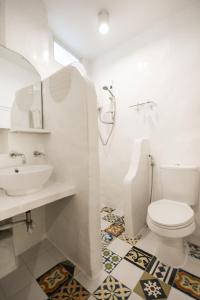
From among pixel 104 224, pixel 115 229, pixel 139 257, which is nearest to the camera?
pixel 139 257

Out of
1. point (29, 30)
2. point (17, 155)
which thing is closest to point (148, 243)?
point (17, 155)

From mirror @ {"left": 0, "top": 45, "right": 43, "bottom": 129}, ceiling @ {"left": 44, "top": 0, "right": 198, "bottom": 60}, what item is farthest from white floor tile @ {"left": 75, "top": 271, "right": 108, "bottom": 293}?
ceiling @ {"left": 44, "top": 0, "right": 198, "bottom": 60}

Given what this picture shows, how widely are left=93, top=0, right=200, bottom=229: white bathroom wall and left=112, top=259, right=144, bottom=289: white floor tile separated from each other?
2.93ft

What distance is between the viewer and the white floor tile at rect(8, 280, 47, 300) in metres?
1.04

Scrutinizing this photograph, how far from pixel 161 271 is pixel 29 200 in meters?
1.22

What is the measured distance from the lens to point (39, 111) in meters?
1.50

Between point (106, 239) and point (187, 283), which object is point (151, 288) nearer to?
point (187, 283)

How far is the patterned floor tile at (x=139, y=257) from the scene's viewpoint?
4.21 ft

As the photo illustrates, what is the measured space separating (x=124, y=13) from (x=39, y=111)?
1.44 m

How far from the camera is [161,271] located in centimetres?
121

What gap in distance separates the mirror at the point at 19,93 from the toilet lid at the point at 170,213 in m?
1.40

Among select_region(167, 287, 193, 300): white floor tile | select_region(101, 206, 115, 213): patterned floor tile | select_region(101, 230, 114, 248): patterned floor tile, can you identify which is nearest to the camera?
select_region(167, 287, 193, 300): white floor tile

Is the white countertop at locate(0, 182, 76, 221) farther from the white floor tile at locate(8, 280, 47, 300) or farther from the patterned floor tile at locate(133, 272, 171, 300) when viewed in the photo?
the patterned floor tile at locate(133, 272, 171, 300)

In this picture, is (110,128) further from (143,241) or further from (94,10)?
(143,241)
